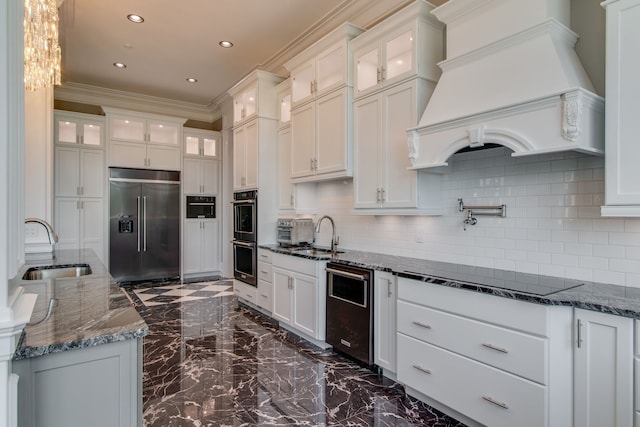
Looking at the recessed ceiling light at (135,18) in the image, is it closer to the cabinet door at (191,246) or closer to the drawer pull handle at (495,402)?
the cabinet door at (191,246)

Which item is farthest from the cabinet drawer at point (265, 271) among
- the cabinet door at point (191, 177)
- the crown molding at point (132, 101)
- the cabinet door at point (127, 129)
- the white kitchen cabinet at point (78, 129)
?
the crown molding at point (132, 101)

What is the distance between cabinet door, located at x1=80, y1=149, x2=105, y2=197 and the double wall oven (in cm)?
261

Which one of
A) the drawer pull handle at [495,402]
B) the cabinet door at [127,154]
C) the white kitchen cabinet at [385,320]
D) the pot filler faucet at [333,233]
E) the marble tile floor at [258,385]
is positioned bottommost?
the marble tile floor at [258,385]

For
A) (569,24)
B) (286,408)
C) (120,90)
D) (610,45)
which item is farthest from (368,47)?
(120,90)

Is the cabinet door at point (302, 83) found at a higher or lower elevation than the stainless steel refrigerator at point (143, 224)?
higher

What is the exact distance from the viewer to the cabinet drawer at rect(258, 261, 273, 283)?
429 cm

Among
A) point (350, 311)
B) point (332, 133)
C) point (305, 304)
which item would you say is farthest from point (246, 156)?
point (350, 311)

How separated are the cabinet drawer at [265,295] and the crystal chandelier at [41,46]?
2808mm

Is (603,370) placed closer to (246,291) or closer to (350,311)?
(350,311)

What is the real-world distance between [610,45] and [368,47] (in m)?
1.89

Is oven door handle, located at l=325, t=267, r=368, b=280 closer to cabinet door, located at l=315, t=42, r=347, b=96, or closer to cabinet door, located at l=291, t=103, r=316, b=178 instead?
cabinet door, located at l=291, t=103, r=316, b=178

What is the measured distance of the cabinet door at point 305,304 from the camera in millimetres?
3514

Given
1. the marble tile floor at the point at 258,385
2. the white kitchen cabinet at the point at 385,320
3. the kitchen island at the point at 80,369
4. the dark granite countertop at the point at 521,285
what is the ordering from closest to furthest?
the kitchen island at the point at 80,369 < the dark granite countertop at the point at 521,285 < the marble tile floor at the point at 258,385 < the white kitchen cabinet at the point at 385,320

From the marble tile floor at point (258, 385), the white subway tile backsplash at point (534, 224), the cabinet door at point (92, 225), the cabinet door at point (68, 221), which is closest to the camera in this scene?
the white subway tile backsplash at point (534, 224)
